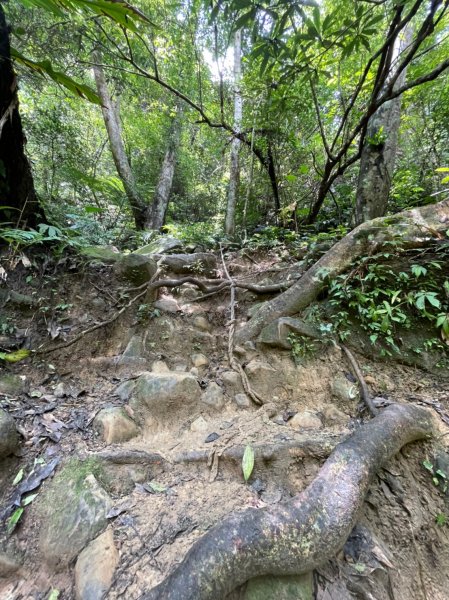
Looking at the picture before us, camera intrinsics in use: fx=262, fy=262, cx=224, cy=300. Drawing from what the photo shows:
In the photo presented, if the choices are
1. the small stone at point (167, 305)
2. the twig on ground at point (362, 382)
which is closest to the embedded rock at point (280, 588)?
the twig on ground at point (362, 382)

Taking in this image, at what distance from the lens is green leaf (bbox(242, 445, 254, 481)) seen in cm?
178

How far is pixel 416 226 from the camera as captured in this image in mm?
2695

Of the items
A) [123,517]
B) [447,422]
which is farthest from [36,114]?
[447,422]

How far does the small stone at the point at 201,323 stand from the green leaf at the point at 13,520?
2152 mm

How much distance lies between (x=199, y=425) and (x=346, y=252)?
92.0 inches

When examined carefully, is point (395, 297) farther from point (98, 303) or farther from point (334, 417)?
point (98, 303)

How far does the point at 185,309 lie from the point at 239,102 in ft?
14.7

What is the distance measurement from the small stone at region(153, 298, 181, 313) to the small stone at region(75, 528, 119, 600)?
7.22ft

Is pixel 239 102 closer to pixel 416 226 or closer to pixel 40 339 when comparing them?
pixel 416 226

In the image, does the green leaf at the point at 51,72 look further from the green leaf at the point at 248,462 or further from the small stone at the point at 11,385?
the green leaf at the point at 248,462

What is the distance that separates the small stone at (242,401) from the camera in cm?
245

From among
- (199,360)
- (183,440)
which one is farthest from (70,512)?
(199,360)

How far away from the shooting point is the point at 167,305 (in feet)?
11.1

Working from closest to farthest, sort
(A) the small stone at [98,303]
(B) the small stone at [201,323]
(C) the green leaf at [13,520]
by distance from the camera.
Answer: (C) the green leaf at [13,520], (A) the small stone at [98,303], (B) the small stone at [201,323]
